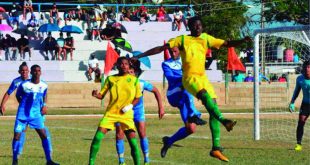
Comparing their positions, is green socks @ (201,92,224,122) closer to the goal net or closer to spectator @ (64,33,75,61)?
the goal net

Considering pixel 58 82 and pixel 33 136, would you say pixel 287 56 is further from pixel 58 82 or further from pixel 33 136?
pixel 58 82

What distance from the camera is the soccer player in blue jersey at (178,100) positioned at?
15758 millimetres

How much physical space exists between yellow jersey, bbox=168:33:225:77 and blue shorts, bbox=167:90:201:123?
2290 millimetres

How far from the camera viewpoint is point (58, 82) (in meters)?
42.5

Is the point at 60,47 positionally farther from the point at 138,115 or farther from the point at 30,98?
the point at 138,115

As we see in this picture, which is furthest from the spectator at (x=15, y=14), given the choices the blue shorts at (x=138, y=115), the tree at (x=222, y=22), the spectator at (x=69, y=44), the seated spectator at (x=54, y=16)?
the blue shorts at (x=138, y=115)

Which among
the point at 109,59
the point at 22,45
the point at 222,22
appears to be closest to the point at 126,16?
the point at 22,45

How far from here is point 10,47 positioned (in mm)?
45438

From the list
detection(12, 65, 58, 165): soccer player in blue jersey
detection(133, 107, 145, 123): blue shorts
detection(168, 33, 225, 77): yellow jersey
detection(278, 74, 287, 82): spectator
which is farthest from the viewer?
detection(278, 74, 287, 82): spectator

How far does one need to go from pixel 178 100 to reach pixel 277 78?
86.6ft

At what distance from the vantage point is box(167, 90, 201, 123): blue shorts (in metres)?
16.2

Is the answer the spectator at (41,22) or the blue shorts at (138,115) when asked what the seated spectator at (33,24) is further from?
the blue shorts at (138,115)

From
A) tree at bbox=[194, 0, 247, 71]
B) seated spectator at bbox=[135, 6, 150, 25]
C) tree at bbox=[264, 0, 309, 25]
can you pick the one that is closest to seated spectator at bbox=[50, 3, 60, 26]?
seated spectator at bbox=[135, 6, 150, 25]

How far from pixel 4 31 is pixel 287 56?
2147cm
